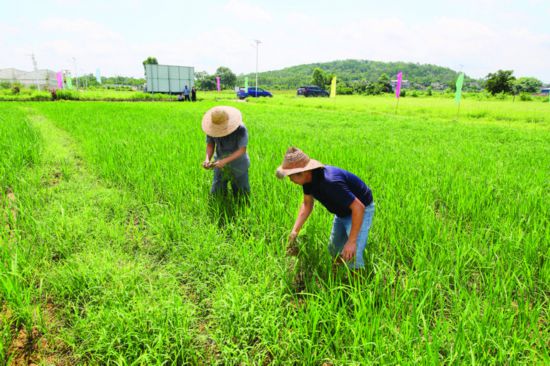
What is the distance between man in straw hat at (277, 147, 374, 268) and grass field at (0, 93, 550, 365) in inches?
8.3

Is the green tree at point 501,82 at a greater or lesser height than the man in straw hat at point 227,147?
greater

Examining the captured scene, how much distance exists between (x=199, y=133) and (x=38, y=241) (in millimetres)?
4370

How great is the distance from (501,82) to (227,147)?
3800 cm

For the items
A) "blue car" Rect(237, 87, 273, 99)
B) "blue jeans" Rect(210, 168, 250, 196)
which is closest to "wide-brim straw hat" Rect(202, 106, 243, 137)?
"blue jeans" Rect(210, 168, 250, 196)

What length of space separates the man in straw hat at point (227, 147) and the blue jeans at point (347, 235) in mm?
1151

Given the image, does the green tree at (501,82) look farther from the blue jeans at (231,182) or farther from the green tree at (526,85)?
the blue jeans at (231,182)

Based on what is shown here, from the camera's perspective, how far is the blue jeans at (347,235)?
72.6 inches

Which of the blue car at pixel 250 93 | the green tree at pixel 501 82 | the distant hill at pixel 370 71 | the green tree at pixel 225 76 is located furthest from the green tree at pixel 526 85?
the distant hill at pixel 370 71

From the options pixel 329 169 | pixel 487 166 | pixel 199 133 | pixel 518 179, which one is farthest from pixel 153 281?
pixel 199 133

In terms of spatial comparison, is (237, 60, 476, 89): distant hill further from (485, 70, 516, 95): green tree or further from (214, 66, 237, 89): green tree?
(485, 70, 516, 95): green tree

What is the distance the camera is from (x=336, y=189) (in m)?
1.67

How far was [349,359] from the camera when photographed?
4.57ft

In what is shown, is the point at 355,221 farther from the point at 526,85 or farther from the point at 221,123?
the point at 526,85

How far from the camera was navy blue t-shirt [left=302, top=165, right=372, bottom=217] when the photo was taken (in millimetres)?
1673
